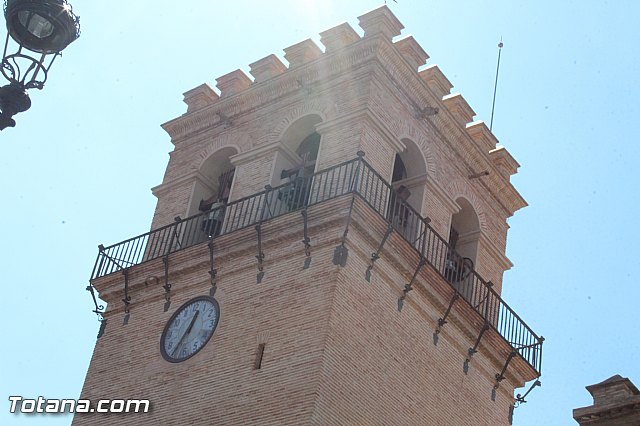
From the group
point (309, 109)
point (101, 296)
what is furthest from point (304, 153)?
point (101, 296)

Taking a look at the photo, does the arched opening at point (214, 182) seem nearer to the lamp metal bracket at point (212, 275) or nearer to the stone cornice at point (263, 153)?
the stone cornice at point (263, 153)

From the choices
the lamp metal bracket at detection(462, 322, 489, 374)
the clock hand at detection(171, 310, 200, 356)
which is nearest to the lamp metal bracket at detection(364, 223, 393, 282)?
the lamp metal bracket at detection(462, 322, 489, 374)

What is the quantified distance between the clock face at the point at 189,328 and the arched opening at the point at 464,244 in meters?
4.13

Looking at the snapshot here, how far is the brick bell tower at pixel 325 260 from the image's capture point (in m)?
17.0

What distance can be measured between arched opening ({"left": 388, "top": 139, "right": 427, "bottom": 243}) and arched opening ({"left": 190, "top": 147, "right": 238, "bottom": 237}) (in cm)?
285

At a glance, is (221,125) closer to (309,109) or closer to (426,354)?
(309,109)

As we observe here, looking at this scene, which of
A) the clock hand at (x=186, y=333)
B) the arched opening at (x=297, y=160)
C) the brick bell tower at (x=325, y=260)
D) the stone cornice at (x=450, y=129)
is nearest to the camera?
the brick bell tower at (x=325, y=260)

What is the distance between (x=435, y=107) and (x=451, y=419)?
17.9 ft

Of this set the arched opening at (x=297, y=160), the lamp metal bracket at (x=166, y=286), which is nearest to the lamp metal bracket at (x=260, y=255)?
the arched opening at (x=297, y=160)

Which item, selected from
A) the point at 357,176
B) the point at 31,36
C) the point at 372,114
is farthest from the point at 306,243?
the point at 31,36

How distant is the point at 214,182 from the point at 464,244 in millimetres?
4506

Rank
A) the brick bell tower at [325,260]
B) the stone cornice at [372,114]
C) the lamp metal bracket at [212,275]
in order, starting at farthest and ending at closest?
1. the stone cornice at [372,114]
2. the lamp metal bracket at [212,275]
3. the brick bell tower at [325,260]

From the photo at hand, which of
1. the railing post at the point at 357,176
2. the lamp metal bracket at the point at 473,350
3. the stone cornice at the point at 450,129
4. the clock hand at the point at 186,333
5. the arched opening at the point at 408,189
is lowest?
the clock hand at the point at 186,333

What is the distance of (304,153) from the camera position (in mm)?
20484
